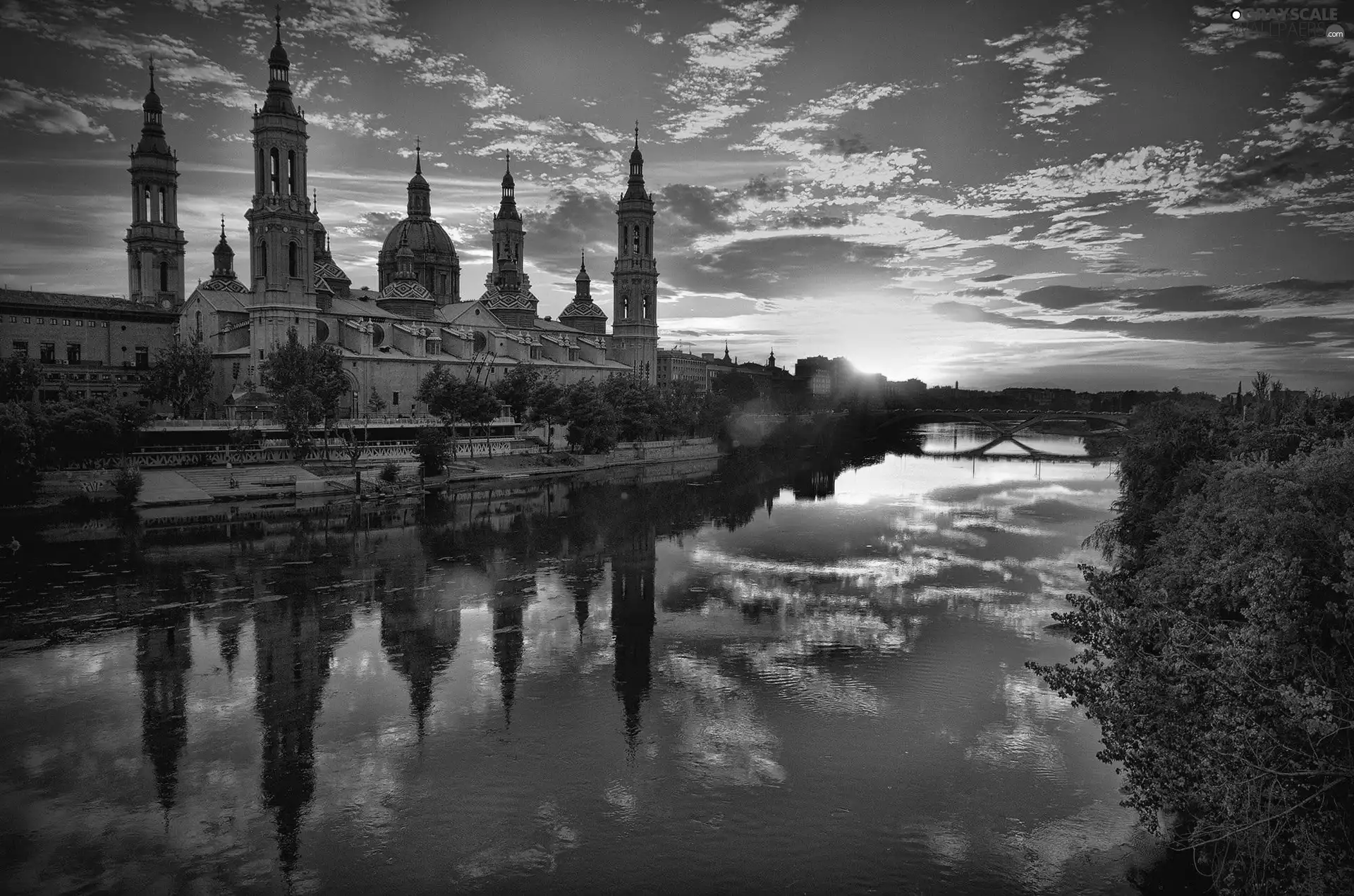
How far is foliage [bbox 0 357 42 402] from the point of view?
53.7 metres

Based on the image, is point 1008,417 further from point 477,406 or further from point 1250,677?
point 1250,677

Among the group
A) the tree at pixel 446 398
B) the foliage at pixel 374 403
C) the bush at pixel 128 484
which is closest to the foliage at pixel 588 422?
the tree at pixel 446 398

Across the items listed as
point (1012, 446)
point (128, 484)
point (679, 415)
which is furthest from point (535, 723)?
point (1012, 446)

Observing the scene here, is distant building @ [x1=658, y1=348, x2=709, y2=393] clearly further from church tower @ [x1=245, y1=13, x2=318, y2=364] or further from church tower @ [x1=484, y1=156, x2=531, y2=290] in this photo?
church tower @ [x1=245, y1=13, x2=318, y2=364]

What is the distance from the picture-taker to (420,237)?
109 m

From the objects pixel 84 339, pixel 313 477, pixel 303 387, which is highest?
pixel 84 339

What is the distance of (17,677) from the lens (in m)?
23.2

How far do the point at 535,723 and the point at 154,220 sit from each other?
86.1 m

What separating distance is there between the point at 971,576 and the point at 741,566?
399 inches


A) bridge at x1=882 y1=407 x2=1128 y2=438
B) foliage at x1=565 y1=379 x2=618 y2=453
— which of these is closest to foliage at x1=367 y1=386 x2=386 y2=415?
foliage at x1=565 y1=379 x2=618 y2=453

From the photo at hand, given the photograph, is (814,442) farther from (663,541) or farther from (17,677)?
(17,677)

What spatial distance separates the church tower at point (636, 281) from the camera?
114 meters

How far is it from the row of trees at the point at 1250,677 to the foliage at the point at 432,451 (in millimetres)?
53937

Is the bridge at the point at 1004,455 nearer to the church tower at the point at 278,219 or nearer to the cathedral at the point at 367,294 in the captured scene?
the cathedral at the point at 367,294
